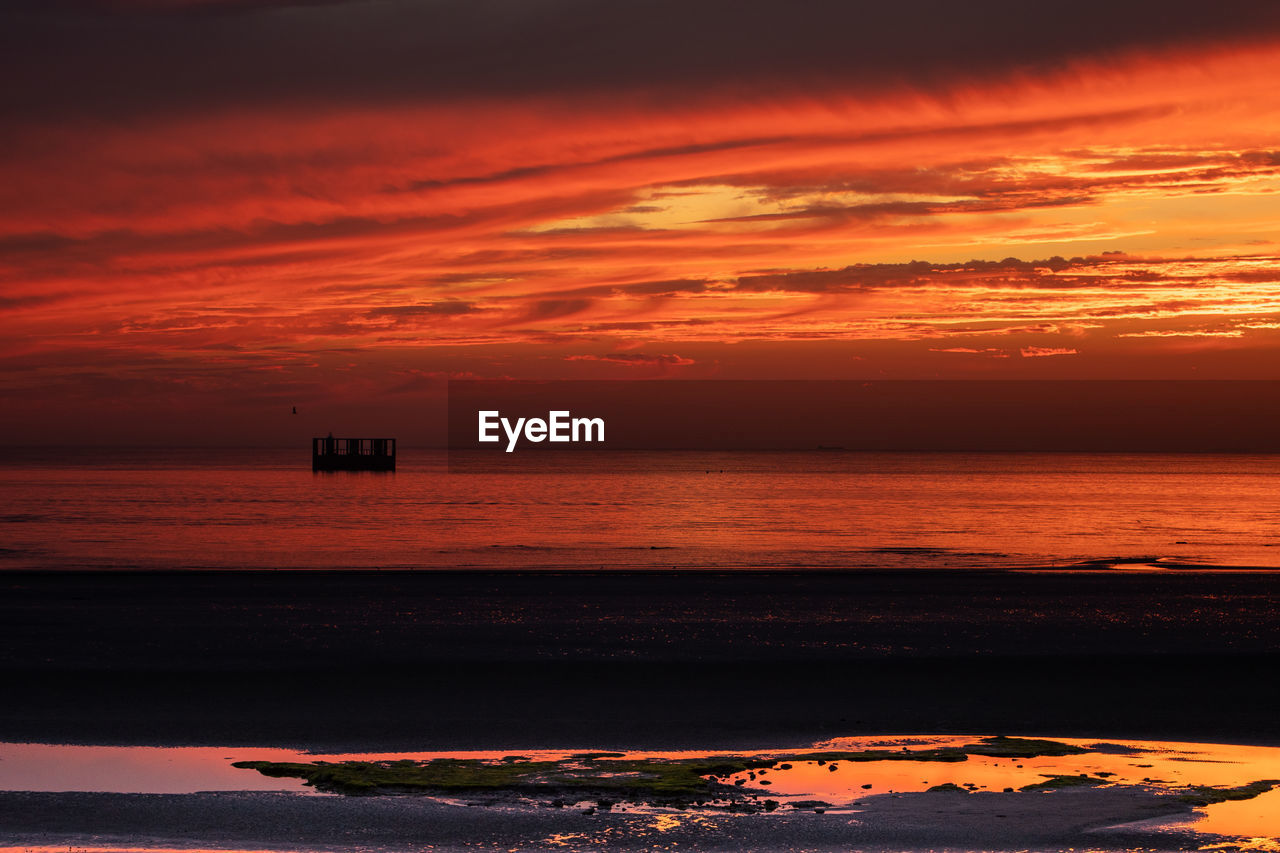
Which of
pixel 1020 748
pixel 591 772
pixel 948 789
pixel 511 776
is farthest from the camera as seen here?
pixel 1020 748

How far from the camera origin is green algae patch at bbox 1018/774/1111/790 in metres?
10.4

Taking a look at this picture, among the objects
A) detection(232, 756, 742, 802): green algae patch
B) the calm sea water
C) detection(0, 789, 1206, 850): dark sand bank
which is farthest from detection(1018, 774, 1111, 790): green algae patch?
the calm sea water

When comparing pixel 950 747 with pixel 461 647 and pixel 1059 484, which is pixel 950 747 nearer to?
pixel 461 647

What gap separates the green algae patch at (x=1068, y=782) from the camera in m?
10.4

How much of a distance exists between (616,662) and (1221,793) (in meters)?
9.27

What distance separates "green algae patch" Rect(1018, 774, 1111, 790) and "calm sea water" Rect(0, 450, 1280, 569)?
1181 inches

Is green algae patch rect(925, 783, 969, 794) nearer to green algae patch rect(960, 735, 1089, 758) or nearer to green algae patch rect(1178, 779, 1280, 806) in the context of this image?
green algae patch rect(960, 735, 1089, 758)

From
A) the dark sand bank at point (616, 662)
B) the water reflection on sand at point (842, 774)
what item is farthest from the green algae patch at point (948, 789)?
the dark sand bank at point (616, 662)

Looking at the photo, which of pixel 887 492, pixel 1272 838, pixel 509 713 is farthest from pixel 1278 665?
pixel 887 492

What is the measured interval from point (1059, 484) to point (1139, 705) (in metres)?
129

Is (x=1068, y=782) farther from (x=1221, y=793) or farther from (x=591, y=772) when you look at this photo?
(x=591, y=772)

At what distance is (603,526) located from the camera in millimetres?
65625

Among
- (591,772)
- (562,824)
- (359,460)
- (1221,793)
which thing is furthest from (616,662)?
(359,460)

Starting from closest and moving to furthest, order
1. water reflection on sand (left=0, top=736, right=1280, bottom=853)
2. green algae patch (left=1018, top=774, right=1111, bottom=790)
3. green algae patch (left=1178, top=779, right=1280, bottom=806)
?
water reflection on sand (left=0, top=736, right=1280, bottom=853) < green algae patch (left=1178, top=779, right=1280, bottom=806) < green algae patch (left=1018, top=774, right=1111, bottom=790)
